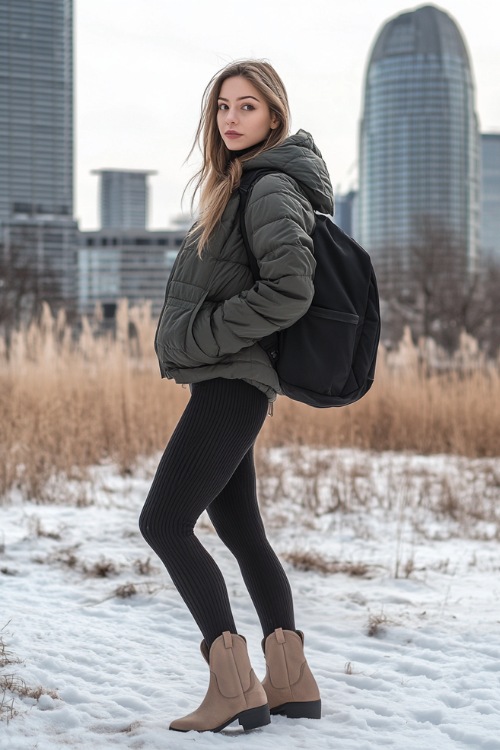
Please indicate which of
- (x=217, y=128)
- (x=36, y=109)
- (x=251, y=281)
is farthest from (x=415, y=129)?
(x=251, y=281)

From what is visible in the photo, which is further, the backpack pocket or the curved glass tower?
the curved glass tower

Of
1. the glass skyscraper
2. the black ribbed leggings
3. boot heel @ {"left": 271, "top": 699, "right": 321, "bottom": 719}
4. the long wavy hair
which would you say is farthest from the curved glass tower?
the black ribbed leggings

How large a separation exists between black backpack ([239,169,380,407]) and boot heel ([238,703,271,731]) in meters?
0.66

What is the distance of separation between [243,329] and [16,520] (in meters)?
2.84

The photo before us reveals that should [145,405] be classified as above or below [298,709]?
above

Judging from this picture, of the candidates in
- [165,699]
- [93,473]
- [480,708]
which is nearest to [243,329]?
[165,699]

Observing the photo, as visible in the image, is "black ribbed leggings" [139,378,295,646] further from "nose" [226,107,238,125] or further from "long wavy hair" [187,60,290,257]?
"nose" [226,107,238,125]

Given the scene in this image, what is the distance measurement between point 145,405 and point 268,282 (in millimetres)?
4459

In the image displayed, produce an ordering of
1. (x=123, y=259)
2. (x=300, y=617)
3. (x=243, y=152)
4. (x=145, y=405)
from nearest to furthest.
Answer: (x=243, y=152) < (x=300, y=617) < (x=145, y=405) < (x=123, y=259)

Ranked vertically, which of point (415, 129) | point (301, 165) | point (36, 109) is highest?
point (36, 109)

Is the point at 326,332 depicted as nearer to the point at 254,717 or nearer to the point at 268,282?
the point at 268,282

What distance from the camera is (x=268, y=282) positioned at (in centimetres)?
167

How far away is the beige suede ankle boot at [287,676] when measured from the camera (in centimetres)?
196

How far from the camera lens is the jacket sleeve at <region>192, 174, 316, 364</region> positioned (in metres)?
1.66
